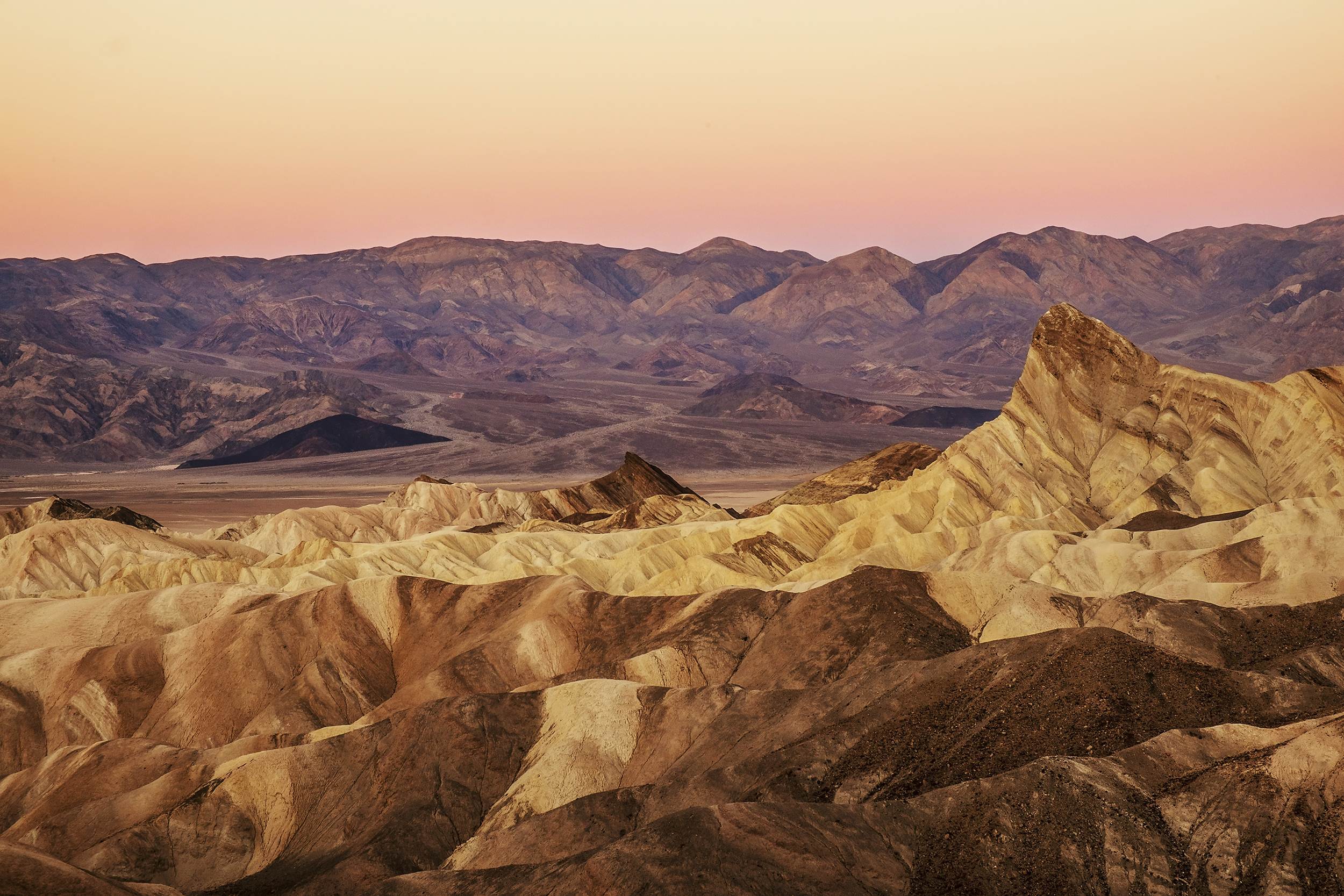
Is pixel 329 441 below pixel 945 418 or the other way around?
the other way around

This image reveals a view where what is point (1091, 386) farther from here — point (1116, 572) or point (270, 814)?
point (270, 814)

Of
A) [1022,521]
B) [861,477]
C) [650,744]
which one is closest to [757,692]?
[650,744]

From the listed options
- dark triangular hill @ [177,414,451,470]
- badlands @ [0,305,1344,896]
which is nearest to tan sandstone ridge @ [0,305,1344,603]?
badlands @ [0,305,1344,896]

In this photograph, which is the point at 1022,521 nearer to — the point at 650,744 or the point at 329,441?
the point at 650,744

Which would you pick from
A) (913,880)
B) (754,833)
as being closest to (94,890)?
(754,833)

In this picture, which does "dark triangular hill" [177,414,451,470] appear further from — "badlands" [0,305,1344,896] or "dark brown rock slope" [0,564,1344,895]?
"dark brown rock slope" [0,564,1344,895]
